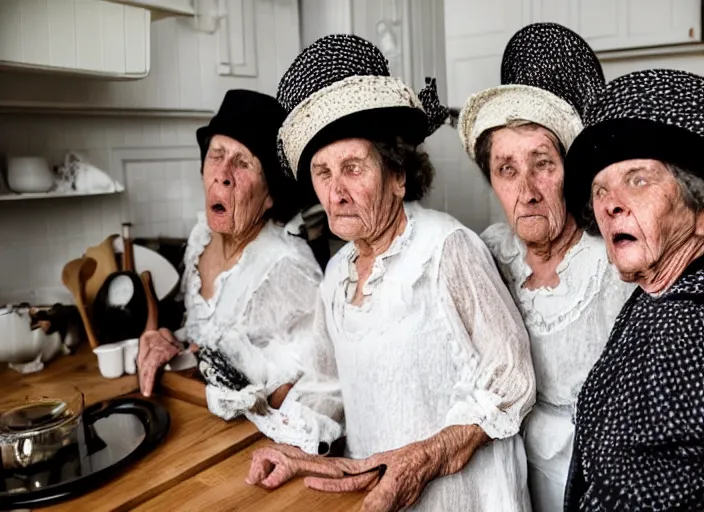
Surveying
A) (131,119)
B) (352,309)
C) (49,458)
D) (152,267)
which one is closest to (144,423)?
→ (49,458)

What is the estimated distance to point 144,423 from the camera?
1.42 meters

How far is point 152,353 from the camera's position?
164 cm

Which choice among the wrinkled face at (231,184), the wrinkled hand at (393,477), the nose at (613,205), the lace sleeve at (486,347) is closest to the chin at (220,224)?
the wrinkled face at (231,184)

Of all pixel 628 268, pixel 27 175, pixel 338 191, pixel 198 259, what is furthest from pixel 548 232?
pixel 27 175

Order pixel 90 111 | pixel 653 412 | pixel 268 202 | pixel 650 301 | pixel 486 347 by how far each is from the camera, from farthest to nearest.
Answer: pixel 90 111 → pixel 268 202 → pixel 486 347 → pixel 650 301 → pixel 653 412

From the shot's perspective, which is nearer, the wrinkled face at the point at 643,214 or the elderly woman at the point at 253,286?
the wrinkled face at the point at 643,214

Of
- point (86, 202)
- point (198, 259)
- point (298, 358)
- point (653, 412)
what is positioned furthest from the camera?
point (86, 202)

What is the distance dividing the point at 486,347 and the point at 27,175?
4.52 ft

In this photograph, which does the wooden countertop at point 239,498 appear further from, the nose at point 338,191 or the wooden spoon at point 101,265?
the wooden spoon at point 101,265

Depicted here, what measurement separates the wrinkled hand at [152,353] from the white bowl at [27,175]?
0.57 metres

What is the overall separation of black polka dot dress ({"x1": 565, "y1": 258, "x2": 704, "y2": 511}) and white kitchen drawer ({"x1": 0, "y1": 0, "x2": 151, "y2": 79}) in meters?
1.44

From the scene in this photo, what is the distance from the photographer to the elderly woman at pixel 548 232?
4.28 feet

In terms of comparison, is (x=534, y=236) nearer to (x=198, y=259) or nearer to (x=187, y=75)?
(x=198, y=259)

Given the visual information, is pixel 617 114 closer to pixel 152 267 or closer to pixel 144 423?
pixel 144 423
